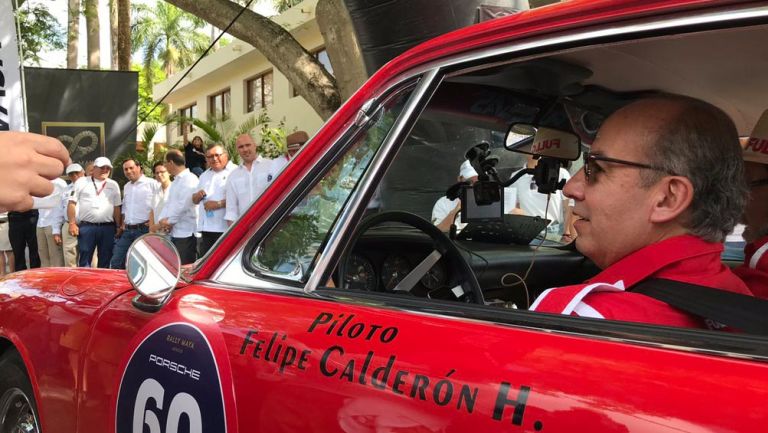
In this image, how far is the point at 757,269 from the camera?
1893mm

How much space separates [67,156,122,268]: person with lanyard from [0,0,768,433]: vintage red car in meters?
7.30

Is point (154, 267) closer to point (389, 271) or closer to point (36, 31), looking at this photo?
point (389, 271)

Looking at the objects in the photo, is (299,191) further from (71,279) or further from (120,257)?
(120,257)

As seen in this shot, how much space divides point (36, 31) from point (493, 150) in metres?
18.7

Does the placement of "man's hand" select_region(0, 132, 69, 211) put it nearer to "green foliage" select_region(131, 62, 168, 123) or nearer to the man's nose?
the man's nose

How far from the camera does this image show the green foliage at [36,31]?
56.3 ft

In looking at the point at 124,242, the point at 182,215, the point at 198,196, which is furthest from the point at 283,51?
the point at 124,242

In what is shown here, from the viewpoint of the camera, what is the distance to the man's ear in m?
1.45

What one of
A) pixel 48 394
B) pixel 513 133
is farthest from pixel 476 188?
pixel 48 394

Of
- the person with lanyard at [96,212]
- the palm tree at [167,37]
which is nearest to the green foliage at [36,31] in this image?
the person with lanyard at [96,212]

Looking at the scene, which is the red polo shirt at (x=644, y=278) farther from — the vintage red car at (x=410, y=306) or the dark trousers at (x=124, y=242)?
the dark trousers at (x=124, y=242)

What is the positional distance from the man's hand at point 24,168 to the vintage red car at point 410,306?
410 millimetres

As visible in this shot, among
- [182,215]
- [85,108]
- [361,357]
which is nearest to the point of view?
[361,357]

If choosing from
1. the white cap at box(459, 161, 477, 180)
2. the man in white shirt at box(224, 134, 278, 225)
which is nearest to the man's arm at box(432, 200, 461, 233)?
the white cap at box(459, 161, 477, 180)
